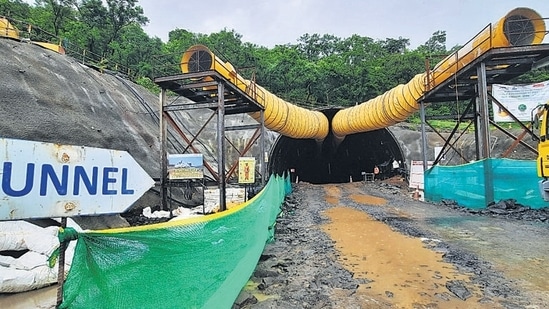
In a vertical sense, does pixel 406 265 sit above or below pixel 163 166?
below

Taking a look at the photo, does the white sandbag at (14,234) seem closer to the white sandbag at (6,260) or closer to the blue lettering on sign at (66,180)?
the white sandbag at (6,260)

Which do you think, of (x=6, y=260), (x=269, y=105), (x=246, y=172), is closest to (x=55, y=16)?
(x=269, y=105)

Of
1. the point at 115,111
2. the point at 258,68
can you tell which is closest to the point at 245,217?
the point at 115,111

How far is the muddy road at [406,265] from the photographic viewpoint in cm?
379

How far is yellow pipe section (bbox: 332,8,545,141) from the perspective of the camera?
33.7 feet

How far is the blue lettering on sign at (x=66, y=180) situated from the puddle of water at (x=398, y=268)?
3.08m

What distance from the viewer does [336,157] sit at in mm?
31047

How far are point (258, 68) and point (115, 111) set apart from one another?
28460 millimetres

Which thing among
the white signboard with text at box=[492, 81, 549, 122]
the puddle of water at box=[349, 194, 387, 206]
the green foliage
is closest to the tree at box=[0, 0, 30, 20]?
the green foliage

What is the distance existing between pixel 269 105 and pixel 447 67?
6961 mm

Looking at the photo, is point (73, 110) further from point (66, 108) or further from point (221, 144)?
point (221, 144)

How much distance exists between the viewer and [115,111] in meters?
14.5

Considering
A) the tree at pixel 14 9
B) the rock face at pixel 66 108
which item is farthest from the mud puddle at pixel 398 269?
the tree at pixel 14 9

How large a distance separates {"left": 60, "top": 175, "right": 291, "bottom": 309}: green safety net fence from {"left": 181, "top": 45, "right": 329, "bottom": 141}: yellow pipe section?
8974 millimetres
